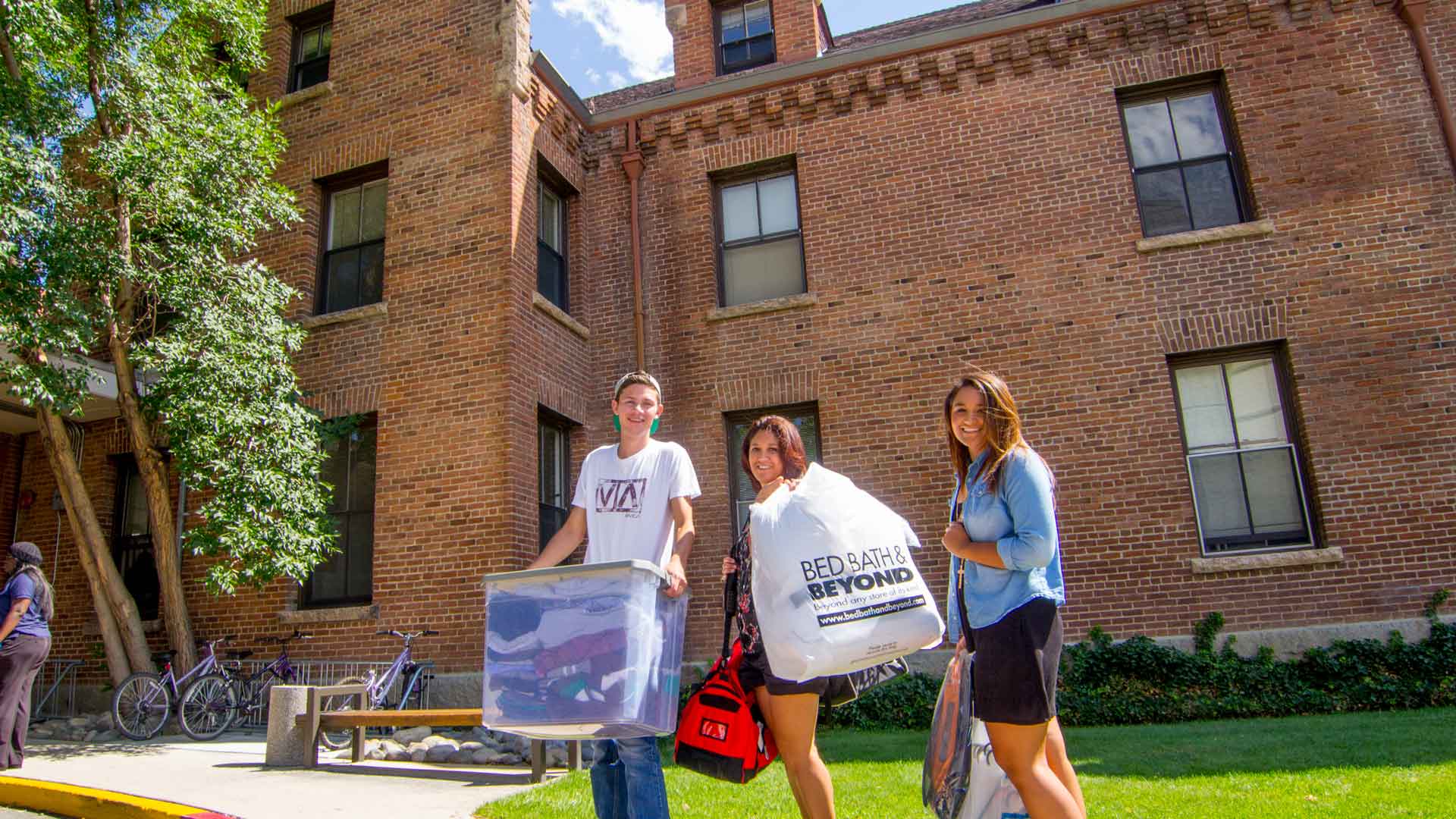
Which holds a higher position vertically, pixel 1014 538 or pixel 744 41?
pixel 744 41

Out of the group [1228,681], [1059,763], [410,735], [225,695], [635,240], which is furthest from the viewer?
[635,240]

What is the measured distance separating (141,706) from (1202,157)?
12.5 metres

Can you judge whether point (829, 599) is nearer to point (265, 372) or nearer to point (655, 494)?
point (655, 494)

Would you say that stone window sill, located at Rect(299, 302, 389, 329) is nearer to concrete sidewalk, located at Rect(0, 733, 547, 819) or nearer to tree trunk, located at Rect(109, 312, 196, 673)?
tree trunk, located at Rect(109, 312, 196, 673)

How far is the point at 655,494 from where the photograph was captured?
359 cm

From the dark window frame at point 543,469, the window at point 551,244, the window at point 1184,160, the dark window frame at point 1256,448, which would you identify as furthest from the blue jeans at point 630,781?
the window at point 1184,160

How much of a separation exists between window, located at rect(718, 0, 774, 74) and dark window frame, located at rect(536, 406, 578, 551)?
538cm

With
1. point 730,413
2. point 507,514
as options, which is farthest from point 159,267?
point 730,413

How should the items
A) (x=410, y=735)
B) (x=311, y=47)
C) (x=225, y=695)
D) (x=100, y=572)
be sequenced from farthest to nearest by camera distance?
(x=311, y=47)
(x=100, y=572)
(x=225, y=695)
(x=410, y=735)

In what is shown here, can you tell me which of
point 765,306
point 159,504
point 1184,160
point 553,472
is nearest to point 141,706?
point 159,504

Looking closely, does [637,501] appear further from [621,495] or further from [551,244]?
[551,244]

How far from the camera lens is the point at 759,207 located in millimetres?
11484

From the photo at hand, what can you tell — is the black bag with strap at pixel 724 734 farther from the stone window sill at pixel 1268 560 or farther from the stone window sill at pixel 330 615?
the stone window sill at pixel 330 615

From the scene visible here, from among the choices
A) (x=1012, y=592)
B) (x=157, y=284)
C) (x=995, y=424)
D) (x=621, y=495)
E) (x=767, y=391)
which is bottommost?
(x=1012, y=592)
